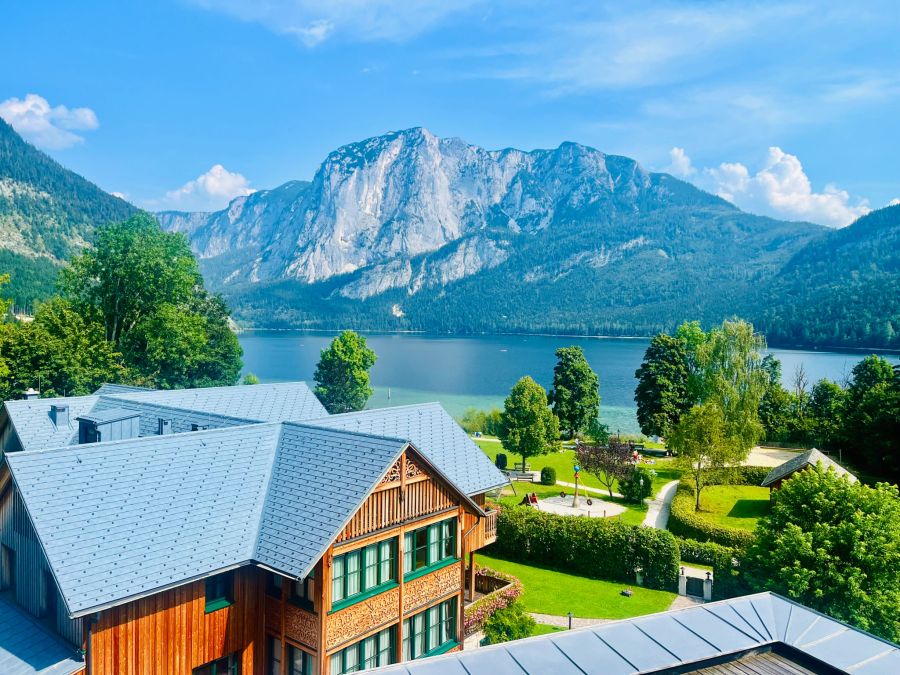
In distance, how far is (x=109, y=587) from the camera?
40.5 ft

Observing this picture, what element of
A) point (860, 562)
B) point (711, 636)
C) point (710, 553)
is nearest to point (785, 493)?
point (860, 562)

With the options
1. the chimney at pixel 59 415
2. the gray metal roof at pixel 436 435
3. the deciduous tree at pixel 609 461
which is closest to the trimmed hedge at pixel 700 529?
the deciduous tree at pixel 609 461

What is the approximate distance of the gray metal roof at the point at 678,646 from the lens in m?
7.64

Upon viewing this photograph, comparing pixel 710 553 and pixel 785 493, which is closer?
pixel 785 493

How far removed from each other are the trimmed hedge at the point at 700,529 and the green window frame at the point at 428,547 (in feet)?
55.4

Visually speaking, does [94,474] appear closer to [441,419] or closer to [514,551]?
[441,419]

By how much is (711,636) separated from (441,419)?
608 inches

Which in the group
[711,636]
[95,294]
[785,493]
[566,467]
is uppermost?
[95,294]

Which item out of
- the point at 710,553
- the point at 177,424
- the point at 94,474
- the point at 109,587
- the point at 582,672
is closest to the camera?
the point at 582,672

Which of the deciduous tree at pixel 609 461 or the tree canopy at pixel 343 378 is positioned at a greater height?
the tree canopy at pixel 343 378

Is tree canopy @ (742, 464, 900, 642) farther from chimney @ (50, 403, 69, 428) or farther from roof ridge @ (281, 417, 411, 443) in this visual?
chimney @ (50, 403, 69, 428)

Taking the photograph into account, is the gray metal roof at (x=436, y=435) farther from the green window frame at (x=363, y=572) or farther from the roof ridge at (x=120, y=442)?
the green window frame at (x=363, y=572)

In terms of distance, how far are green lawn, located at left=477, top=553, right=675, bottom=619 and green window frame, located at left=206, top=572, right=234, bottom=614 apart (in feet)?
39.7

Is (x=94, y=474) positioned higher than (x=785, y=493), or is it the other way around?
(x=94, y=474)
